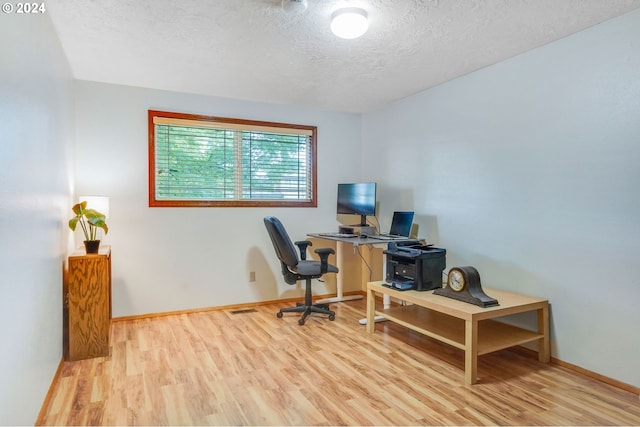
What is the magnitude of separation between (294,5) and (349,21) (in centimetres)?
34

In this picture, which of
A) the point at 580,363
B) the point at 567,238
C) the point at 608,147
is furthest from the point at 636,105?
the point at 580,363

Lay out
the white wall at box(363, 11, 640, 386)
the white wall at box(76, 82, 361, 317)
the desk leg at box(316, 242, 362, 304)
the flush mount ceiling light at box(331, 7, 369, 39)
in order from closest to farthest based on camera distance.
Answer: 1. the flush mount ceiling light at box(331, 7, 369, 39)
2. the white wall at box(363, 11, 640, 386)
3. the white wall at box(76, 82, 361, 317)
4. the desk leg at box(316, 242, 362, 304)

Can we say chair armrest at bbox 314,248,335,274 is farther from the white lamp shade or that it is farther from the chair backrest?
the white lamp shade

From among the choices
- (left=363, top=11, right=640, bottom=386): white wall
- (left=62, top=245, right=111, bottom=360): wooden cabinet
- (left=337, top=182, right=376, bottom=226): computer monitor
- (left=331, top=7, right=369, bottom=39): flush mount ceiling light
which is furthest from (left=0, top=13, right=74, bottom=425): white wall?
(left=363, top=11, right=640, bottom=386): white wall

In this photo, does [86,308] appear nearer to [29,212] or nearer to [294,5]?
[29,212]

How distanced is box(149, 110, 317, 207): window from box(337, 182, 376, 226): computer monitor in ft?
1.22

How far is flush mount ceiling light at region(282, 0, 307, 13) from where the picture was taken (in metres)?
2.08

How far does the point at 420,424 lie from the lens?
195 centimetres

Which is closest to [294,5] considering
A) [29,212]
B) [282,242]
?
[29,212]

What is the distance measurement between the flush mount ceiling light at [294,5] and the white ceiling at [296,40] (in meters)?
0.06

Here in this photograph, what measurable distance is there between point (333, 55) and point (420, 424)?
258 cm

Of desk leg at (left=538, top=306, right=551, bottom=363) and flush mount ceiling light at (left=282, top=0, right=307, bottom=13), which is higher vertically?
flush mount ceiling light at (left=282, top=0, right=307, bottom=13)

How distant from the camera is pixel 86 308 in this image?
2.79 meters

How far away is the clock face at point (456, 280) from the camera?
2.74 m
